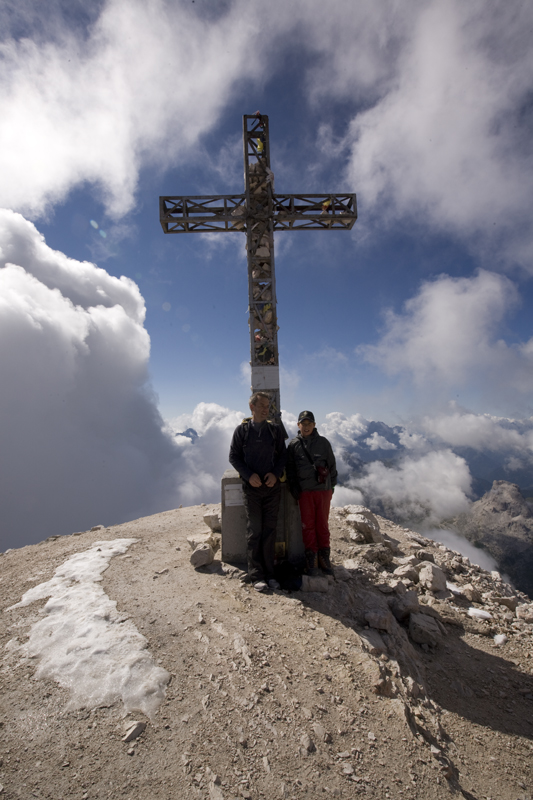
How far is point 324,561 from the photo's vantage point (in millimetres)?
5684

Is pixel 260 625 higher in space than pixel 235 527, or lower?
lower

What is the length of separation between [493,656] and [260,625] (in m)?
3.78

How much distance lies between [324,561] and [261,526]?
50.9 inches

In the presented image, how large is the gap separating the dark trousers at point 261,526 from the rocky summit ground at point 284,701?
47cm

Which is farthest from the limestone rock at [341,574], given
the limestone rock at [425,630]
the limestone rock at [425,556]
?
the limestone rock at [425,556]

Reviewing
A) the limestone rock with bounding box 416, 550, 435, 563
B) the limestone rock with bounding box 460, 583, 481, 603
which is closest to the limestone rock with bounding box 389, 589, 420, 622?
the limestone rock with bounding box 460, 583, 481, 603

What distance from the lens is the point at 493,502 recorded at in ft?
575

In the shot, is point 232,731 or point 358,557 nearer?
point 232,731

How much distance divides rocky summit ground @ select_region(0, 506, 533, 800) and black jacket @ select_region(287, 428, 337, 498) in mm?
1601

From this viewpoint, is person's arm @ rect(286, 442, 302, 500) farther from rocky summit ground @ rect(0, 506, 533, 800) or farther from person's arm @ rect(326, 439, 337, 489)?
rocky summit ground @ rect(0, 506, 533, 800)

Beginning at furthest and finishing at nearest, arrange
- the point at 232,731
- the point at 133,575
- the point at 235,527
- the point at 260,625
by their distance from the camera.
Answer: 1. the point at 235,527
2. the point at 133,575
3. the point at 260,625
4. the point at 232,731

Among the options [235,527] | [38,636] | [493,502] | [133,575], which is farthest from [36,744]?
[493,502]

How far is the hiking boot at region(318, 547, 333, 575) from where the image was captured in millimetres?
5660

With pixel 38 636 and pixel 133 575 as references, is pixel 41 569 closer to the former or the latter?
pixel 133 575
